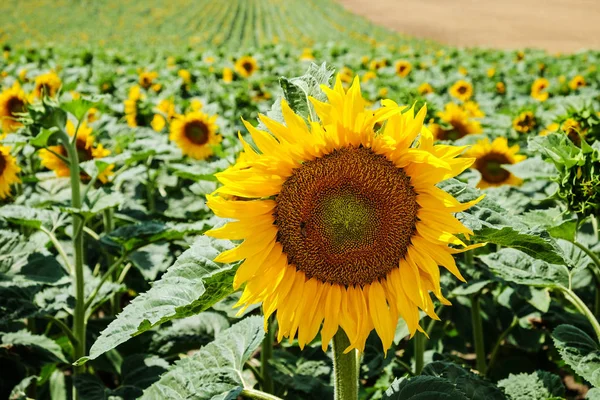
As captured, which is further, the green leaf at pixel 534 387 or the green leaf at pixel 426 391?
the green leaf at pixel 534 387

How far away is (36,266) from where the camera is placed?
7.37 feet

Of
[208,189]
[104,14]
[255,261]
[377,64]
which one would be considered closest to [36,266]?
[208,189]

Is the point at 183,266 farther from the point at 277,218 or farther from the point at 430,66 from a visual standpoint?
the point at 430,66

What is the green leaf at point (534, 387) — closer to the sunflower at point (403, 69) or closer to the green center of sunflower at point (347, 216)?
the green center of sunflower at point (347, 216)

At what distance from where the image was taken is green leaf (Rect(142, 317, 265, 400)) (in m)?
1.39

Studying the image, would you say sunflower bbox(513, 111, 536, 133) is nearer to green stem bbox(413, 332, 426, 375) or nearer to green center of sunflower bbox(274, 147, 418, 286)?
green stem bbox(413, 332, 426, 375)

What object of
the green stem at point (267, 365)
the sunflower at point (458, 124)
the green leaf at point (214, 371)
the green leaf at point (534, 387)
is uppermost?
the sunflower at point (458, 124)

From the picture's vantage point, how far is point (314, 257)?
4.37 ft

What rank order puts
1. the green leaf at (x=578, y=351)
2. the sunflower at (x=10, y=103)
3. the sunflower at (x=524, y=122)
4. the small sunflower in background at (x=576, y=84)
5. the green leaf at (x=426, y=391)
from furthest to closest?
1. the small sunflower in background at (x=576, y=84)
2. the sunflower at (x=524, y=122)
3. the sunflower at (x=10, y=103)
4. the green leaf at (x=578, y=351)
5. the green leaf at (x=426, y=391)

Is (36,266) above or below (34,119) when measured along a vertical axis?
below

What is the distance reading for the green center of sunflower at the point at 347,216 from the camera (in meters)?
1.26

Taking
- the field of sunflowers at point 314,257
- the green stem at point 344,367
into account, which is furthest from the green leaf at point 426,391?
the green stem at point 344,367

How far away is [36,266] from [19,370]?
0.57 meters

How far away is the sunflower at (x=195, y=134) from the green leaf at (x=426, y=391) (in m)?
3.24
